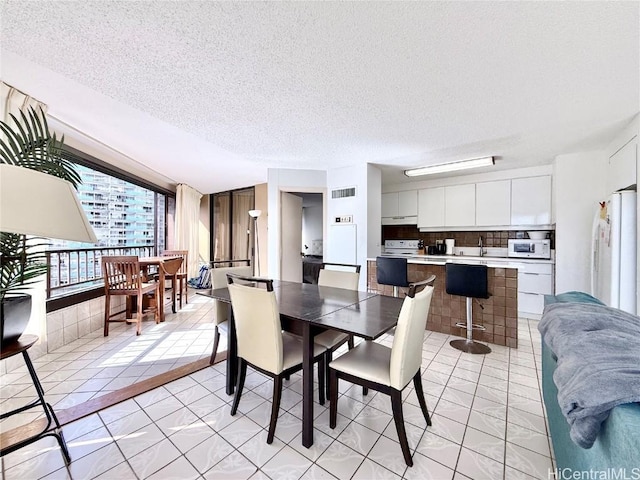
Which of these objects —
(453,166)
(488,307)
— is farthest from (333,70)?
(488,307)

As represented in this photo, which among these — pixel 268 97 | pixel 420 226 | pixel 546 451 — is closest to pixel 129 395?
pixel 268 97

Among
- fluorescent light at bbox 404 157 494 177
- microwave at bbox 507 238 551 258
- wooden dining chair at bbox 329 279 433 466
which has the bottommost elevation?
wooden dining chair at bbox 329 279 433 466

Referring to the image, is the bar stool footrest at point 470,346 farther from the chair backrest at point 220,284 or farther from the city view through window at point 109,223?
the city view through window at point 109,223

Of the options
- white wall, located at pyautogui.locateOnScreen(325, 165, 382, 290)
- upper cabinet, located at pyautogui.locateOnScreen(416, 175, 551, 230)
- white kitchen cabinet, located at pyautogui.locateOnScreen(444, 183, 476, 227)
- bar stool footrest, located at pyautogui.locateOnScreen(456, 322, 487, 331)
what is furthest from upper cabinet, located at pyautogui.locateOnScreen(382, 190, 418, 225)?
bar stool footrest, located at pyautogui.locateOnScreen(456, 322, 487, 331)

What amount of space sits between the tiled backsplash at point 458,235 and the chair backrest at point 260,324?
4408 millimetres

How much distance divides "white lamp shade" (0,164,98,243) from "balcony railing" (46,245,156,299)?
2.71 metres

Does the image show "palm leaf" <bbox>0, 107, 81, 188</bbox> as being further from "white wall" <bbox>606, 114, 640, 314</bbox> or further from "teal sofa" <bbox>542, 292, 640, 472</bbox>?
"white wall" <bbox>606, 114, 640, 314</bbox>

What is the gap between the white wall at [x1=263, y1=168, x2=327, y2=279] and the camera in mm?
4199

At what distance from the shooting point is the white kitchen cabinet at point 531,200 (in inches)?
155

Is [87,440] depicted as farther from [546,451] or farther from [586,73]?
[586,73]

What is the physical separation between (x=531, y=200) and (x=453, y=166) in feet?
4.57

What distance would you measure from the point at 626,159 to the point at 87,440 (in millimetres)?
4887

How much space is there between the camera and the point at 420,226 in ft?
16.5

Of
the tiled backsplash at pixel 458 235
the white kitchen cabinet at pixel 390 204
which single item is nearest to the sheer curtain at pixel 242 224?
the white kitchen cabinet at pixel 390 204
